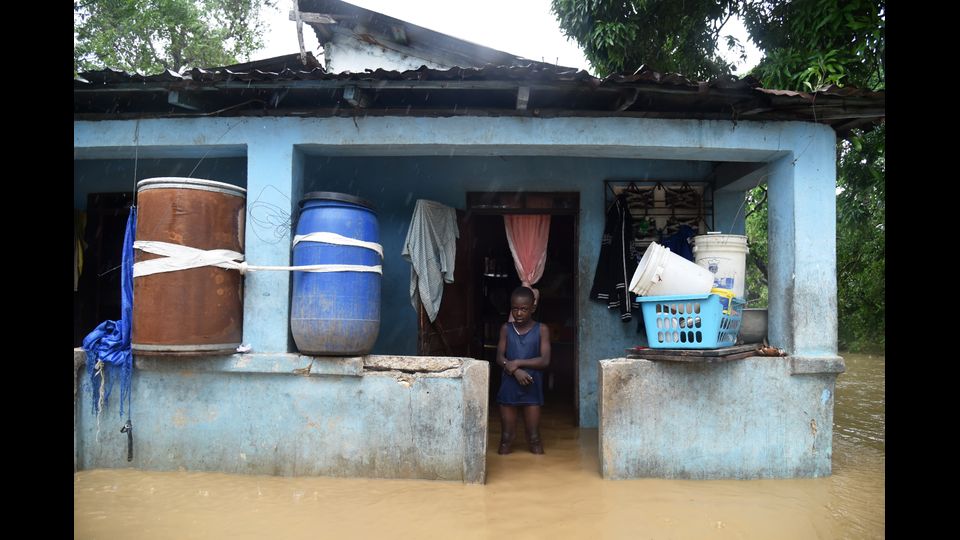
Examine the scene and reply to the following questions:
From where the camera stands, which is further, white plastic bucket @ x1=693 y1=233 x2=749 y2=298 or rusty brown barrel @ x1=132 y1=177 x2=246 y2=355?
white plastic bucket @ x1=693 y1=233 x2=749 y2=298

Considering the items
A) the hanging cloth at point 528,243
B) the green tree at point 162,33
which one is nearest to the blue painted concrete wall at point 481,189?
the hanging cloth at point 528,243

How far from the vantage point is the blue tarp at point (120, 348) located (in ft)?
14.8

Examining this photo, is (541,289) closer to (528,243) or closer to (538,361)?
(528,243)

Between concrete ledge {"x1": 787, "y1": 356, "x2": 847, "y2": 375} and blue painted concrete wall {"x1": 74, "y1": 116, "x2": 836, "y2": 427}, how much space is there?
0.39 ft

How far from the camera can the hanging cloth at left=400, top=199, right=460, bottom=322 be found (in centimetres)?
562

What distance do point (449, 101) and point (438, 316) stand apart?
2.12m

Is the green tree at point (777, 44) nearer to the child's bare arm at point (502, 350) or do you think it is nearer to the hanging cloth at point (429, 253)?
the child's bare arm at point (502, 350)

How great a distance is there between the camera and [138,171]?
21.1 feet

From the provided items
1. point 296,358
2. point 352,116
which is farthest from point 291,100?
point 296,358

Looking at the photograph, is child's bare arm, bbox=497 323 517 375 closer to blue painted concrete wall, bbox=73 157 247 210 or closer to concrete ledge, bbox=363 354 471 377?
concrete ledge, bbox=363 354 471 377

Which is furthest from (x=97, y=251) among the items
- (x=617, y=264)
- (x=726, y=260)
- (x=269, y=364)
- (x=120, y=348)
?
(x=726, y=260)

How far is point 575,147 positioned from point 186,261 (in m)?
3.09

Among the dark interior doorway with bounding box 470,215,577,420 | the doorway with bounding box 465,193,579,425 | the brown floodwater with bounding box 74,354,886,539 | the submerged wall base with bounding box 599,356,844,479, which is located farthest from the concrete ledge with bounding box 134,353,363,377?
the dark interior doorway with bounding box 470,215,577,420

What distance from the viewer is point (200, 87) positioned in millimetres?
4391
